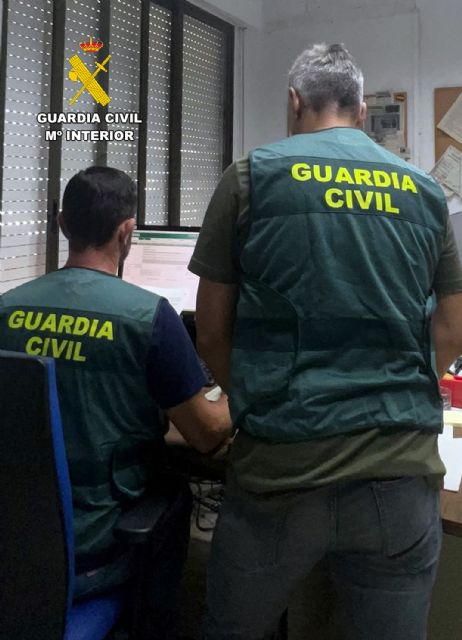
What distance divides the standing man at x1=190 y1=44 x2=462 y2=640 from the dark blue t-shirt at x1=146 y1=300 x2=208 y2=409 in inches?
8.5

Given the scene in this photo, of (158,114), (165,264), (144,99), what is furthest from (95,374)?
(158,114)

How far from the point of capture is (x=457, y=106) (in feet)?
11.7

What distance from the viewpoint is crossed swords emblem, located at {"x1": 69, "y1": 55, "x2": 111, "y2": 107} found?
2.85 metres

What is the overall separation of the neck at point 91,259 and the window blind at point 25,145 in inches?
51.5

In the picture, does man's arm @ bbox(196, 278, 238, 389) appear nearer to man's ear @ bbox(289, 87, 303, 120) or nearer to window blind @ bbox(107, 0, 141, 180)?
man's ear @ bbox(289, 87, 303, 120)

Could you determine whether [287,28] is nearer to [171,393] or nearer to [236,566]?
[171,393]

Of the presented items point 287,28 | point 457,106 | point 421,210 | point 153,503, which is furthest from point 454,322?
point 287,28

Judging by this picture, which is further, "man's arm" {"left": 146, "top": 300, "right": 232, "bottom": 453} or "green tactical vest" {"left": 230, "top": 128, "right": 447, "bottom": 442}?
"man's arm" {"left": 146, "top": 300, "right": 232, "bottom": 453}

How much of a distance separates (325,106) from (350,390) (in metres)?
0.53

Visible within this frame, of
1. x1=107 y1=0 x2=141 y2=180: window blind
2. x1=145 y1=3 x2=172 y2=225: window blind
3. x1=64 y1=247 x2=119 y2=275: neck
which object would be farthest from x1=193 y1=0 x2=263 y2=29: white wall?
x1=64 y1=247 x2=119 y2=275: neck

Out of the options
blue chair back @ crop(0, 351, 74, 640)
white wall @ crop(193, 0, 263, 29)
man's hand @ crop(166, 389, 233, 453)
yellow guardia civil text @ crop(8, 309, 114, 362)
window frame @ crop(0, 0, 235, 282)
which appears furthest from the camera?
white wall @ crop(193, 0, 263, 29)

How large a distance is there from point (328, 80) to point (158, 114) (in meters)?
2.46

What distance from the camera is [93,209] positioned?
1.40 metres

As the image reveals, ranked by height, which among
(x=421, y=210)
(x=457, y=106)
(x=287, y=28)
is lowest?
(x=421, y=210)
